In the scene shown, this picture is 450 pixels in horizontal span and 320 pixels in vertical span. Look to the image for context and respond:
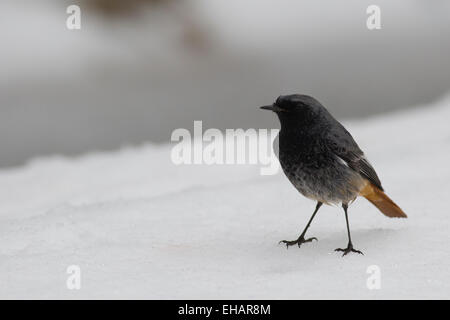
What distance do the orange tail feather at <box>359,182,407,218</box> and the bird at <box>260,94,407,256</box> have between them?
0.13m

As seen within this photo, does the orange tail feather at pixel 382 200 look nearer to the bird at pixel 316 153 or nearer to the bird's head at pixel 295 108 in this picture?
the bird at pixel 316 153

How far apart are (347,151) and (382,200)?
452mm

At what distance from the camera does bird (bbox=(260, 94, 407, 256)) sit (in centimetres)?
387

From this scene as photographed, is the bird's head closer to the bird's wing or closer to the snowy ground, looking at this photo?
the bird's wing

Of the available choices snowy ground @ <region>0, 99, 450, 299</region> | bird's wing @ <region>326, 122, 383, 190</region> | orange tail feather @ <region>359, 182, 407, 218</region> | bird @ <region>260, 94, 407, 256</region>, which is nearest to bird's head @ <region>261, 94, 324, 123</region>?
bird @ <region>260, 94, 407, 256</region>

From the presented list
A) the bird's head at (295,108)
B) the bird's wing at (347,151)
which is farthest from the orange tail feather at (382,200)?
the bird's head at (295,108)

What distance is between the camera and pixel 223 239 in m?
4.22

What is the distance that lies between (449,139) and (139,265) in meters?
4.17

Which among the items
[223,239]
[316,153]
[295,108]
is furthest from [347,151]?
[223,239]

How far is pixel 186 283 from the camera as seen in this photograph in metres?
3.33

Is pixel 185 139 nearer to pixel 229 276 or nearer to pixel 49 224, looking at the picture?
pixel 49 224

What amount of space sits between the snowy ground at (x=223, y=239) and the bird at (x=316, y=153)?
344 mm

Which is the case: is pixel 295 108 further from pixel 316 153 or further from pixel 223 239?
pixel 223 239

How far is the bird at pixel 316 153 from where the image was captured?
387cm
